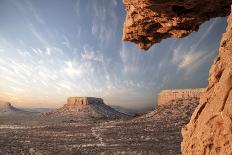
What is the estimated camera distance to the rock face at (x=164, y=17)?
7.93m

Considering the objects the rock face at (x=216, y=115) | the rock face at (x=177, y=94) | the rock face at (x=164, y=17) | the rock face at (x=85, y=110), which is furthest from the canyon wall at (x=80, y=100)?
the rock face at (x=216, y=115)

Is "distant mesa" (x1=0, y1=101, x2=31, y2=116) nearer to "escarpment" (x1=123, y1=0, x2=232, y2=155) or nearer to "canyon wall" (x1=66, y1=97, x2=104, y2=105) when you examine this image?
"canyon wall" (x1=66, y1=97, x2=104, y2=105)

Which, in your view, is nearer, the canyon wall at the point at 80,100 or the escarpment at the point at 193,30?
the escarpment at the point at 193,30

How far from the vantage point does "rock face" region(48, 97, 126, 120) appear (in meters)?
95.4

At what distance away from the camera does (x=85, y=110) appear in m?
100

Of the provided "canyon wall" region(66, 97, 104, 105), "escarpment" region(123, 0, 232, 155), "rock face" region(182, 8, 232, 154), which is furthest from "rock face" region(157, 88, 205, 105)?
"rock face" region(182, 8, 232, 154)

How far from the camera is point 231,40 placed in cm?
694

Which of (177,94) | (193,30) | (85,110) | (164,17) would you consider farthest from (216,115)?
(85,110)

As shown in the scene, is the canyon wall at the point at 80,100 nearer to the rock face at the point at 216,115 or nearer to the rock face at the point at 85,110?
the rock face at the point at 85,110

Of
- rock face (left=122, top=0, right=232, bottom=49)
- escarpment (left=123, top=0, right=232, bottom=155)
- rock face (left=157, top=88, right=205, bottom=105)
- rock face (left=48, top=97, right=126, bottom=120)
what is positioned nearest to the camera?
escarpment (left=123, top=0, right=232, bottom=155)

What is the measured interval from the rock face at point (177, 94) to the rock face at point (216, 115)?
222 ft

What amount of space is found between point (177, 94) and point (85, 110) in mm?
28799

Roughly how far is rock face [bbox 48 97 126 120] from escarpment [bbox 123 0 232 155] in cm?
8180

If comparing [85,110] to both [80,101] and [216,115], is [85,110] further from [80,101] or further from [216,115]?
[216,115]
